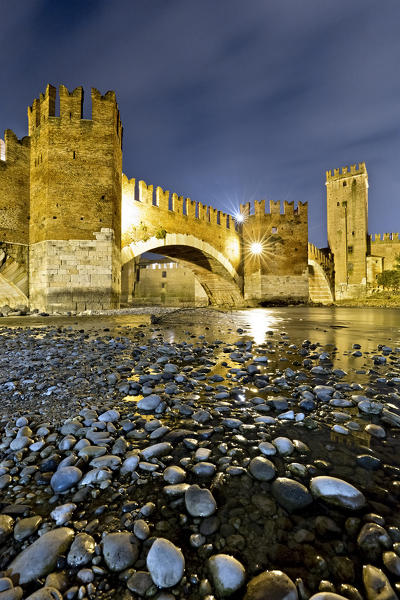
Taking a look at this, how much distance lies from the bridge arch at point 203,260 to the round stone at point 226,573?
46.3ft

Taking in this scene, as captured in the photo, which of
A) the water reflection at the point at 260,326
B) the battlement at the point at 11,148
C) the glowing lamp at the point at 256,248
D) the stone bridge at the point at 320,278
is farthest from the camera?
the stone bridge at the point at 320,278

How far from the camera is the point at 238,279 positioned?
81.8 ft

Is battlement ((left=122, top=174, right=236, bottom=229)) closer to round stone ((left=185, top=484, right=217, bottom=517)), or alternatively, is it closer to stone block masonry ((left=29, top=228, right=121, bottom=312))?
stone block masonry ((left=29, top=228, right=121, bottom=312))

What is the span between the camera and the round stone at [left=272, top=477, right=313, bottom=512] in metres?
1.02

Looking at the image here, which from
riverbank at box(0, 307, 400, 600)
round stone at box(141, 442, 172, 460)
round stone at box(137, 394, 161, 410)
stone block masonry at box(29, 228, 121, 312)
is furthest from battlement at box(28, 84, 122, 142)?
round stone at box(141, 442, 172, 460)

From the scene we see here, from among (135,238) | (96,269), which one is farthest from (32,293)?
(135,238)

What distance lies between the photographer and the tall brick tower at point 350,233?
3915 centimetres

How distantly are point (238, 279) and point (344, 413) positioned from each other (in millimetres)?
23489

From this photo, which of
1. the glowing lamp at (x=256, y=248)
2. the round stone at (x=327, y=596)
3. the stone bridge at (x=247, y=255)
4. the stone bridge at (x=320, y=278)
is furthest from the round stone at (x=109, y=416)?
the stone bridge at (x=320, y=278)

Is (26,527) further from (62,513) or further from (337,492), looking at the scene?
(337,492)

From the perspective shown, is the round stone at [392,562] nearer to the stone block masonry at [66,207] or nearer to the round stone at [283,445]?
the round stone at [283,445]

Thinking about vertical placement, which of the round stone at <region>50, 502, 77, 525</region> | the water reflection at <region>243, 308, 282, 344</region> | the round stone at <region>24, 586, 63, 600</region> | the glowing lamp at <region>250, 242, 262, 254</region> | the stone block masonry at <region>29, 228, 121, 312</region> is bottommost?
the water reflection at <region>243, 308, 282, 344</region>

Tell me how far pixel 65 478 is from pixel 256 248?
25302mm

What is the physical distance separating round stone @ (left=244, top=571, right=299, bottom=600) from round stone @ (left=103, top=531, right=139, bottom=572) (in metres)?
0.34
